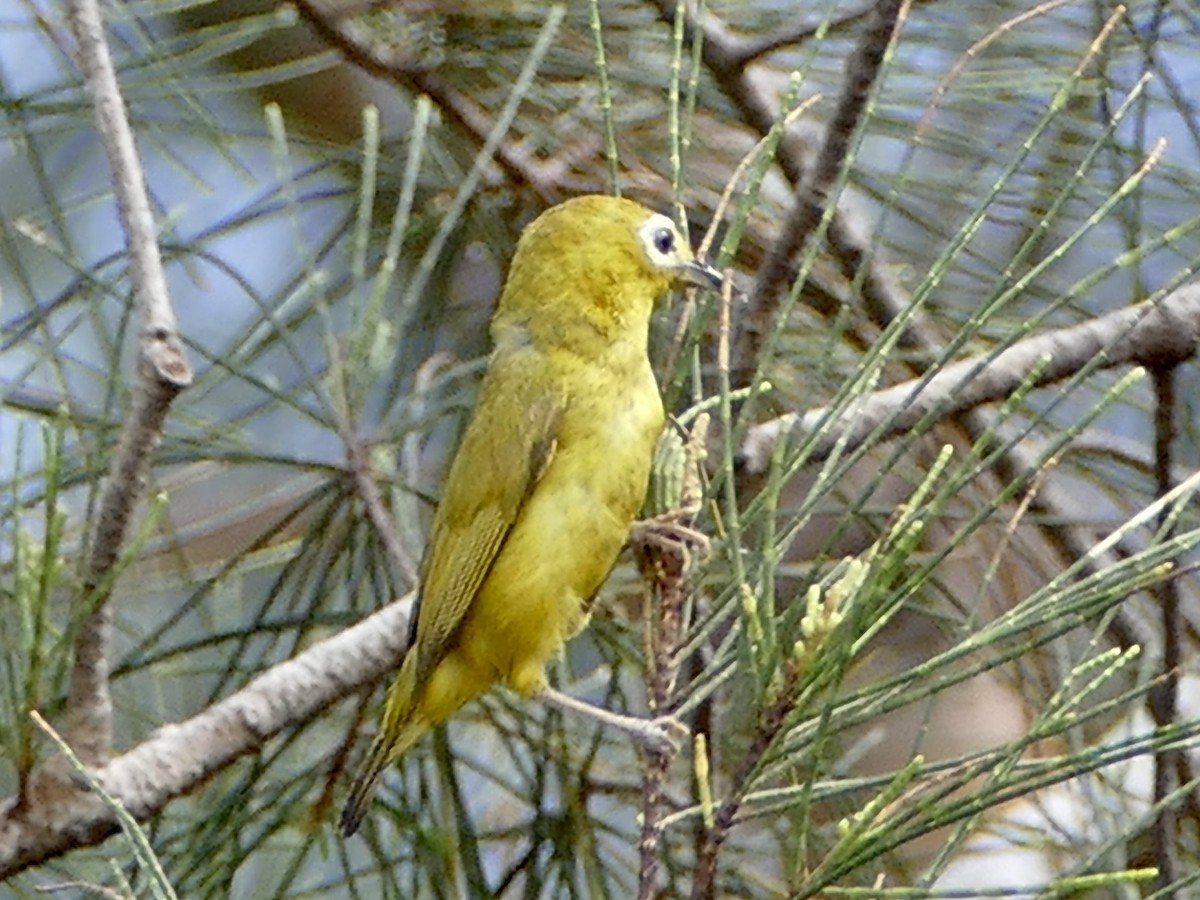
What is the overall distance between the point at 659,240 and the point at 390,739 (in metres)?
0.49

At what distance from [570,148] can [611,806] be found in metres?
0.67

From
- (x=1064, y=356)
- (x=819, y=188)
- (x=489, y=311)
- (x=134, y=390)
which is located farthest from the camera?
(x=489, y=311)

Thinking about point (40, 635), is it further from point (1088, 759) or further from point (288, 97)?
point (288, 97)

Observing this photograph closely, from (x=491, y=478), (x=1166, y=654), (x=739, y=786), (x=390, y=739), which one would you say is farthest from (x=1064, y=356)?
(x=739, y=786)

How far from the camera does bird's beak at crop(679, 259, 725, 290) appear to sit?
4.76ft

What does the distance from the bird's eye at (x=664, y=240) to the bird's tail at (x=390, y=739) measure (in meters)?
0.42

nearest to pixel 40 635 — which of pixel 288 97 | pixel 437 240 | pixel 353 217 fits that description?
pixel 437 240

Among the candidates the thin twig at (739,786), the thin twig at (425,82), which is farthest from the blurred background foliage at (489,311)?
the thin twig at (739,786)

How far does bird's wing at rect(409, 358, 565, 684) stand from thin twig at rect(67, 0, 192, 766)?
415 millimetres

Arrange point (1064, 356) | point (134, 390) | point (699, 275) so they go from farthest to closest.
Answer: point (699, 275)
point (1064, 356)
point (134, 390)

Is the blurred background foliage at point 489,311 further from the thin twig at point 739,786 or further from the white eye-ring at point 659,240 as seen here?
the thin twig at point 739,786

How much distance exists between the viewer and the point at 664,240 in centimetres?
158

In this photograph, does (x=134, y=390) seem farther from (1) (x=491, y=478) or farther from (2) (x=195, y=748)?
(1) (x=491, y=478)

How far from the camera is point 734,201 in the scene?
1.85 m
